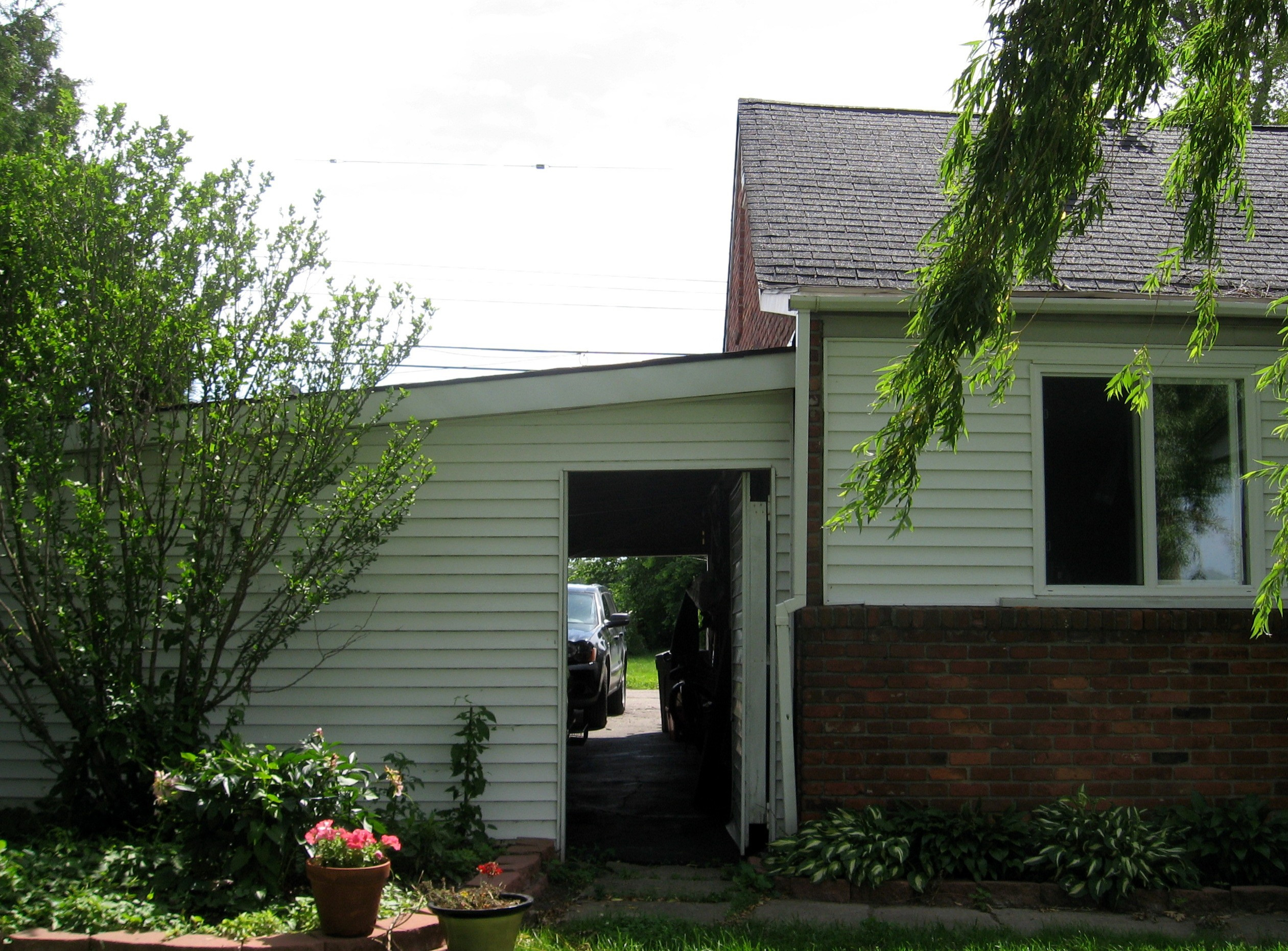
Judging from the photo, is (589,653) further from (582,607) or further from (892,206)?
(892,206)

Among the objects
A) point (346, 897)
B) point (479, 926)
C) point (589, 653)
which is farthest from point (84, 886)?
point (589, 653)

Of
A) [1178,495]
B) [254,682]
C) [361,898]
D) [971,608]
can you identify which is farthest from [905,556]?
[254,682]

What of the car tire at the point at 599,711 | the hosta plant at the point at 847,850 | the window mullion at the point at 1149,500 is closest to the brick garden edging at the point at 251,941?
the hosta plant at the point at 847,850

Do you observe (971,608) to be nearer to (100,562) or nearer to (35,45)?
(100,562)

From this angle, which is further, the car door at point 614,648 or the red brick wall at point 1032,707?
the car door at point 614,648

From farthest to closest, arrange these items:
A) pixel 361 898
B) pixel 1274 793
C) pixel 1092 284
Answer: pixel 1092 284, pixel 1274 793, pixel 361 898

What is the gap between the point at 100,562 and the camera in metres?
5.50

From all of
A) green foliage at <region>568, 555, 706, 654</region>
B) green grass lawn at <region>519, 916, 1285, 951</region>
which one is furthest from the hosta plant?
green foliage at <region>568, 555, 706, 654</region>

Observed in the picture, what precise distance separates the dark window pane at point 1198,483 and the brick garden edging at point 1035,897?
1.85 m

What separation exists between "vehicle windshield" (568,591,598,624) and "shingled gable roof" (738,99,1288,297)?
5348 millimetres

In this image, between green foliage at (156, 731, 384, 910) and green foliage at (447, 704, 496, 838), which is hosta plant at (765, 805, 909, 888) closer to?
green foliage at (447, 704, 496, 838)

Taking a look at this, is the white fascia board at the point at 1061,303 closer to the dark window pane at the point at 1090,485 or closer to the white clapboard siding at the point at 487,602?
the dark window pane at the point at 1090,485

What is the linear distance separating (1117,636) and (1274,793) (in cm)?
130

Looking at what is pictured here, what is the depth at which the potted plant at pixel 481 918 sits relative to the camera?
4441 mm
